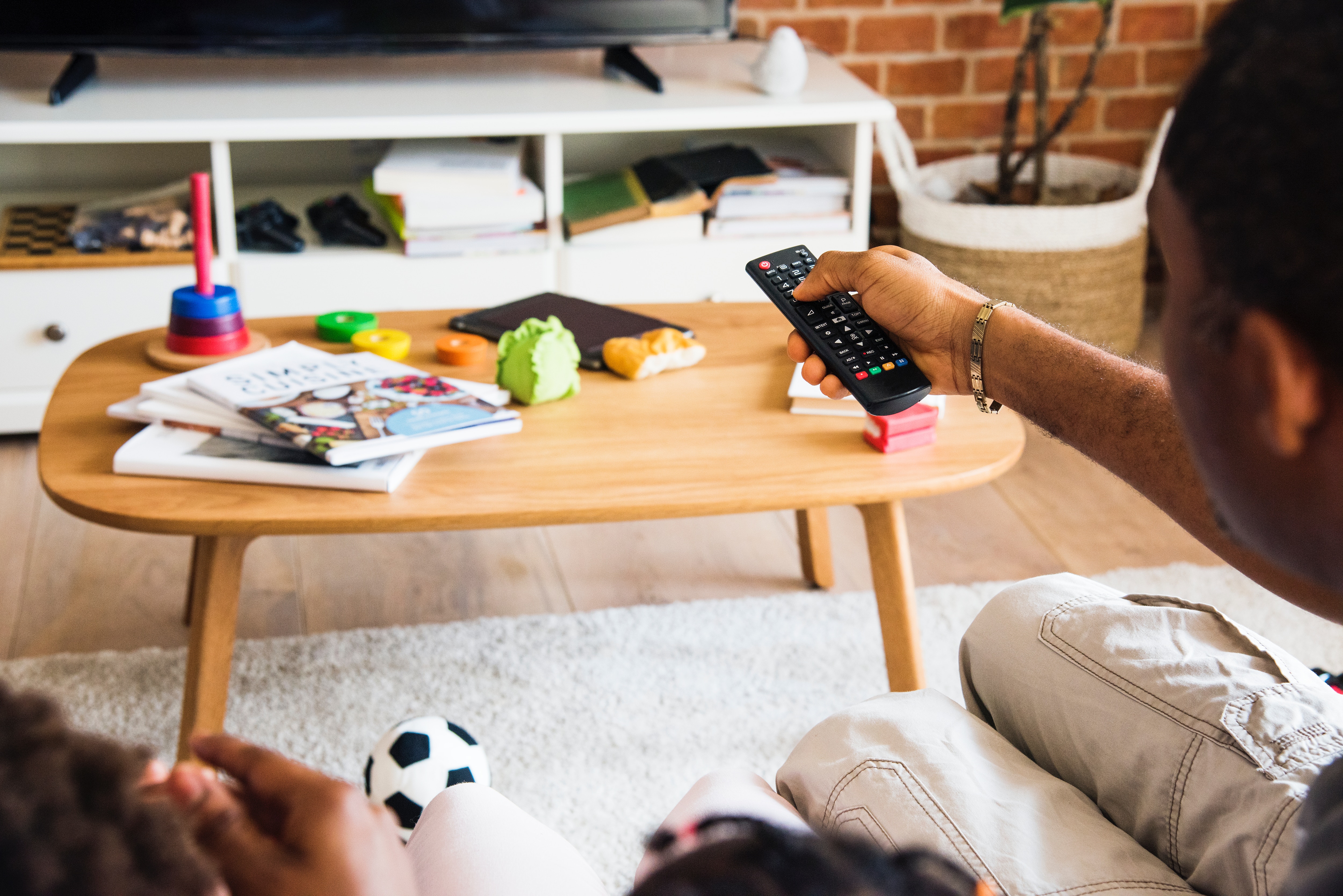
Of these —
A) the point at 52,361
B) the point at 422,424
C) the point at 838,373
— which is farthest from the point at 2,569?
the point at 838,373

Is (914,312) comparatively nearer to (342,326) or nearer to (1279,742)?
(1279,742)

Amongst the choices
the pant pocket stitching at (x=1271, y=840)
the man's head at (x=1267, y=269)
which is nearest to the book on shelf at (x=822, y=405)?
the pant pocket stitching at (x=1271, y=840)

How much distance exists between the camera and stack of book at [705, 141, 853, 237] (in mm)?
2141

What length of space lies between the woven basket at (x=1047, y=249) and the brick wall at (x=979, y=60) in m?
Answer: 0.25

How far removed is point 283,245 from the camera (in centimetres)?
202

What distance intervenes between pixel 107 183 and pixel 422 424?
1521mm

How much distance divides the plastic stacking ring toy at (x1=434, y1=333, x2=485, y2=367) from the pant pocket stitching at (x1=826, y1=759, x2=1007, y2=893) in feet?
2.39

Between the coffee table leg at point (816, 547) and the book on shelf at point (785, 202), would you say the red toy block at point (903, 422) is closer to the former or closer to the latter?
the coffee table leg at point (816, 547)

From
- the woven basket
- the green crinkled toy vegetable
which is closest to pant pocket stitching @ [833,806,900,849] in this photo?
the green crinkled toy vegetable

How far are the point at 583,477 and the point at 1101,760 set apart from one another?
0.51m

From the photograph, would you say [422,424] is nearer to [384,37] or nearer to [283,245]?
[283,245]

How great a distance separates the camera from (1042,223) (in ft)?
6.93

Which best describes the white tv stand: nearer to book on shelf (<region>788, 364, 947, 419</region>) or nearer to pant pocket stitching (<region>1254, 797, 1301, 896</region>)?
book on shelf (<region>788, 364, 947, 419</region>)

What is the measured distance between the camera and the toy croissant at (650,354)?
1.30 metres
